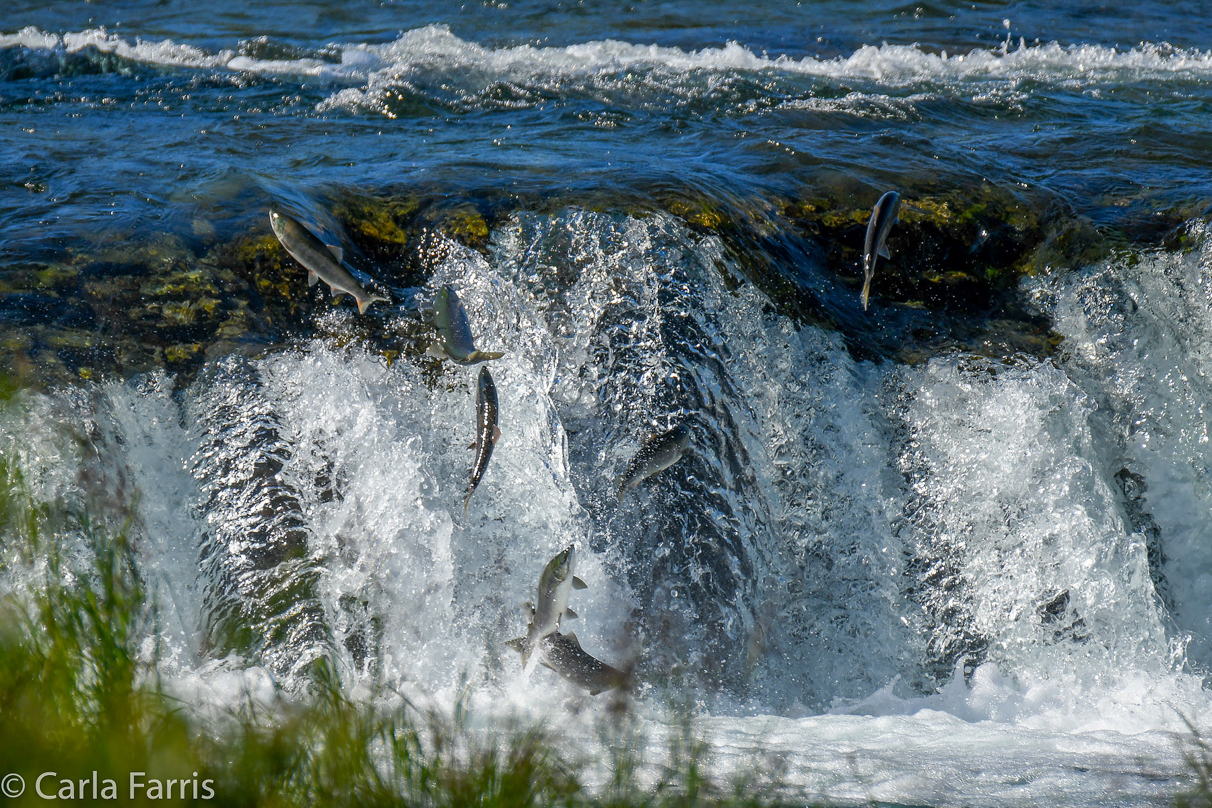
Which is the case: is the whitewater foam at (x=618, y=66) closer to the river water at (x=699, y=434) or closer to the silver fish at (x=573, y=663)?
the river water at (x=699, y=434)

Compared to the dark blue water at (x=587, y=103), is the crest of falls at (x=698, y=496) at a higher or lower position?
lower

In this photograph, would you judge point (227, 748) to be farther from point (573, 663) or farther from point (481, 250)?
point (481, 250)

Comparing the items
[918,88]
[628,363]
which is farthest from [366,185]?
[918,88]

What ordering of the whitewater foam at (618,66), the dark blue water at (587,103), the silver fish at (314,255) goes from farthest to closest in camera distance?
the whitewater foam at (618,66), the dark blue water at (587,103), the silver fish at (314,255)

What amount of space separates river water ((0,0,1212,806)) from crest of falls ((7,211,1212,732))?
0.02 m

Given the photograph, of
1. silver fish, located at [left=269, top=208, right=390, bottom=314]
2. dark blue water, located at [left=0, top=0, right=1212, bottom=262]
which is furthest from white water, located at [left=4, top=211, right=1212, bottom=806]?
dark blue water, located at [left=0, top=0, right=1212, bottom=262]

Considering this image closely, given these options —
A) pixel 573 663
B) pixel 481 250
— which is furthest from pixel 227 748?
pixel 481 250

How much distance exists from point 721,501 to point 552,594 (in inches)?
64.4

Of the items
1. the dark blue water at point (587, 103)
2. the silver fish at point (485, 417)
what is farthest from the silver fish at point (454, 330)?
the dark blue water at point (587, 103)

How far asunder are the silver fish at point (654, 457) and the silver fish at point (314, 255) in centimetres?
151

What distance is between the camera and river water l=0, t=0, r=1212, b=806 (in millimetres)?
4500

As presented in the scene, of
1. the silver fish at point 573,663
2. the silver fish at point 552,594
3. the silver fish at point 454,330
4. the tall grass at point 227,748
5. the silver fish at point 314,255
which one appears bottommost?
the silver fish at point 573,663

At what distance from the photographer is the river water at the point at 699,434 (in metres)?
4.50

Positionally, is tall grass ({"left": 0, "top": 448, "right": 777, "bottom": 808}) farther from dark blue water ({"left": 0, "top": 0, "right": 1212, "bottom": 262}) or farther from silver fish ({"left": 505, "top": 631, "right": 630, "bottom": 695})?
dark blue water ({"left": 0, "top": 0, "right": 1212, "bottom": 262})
